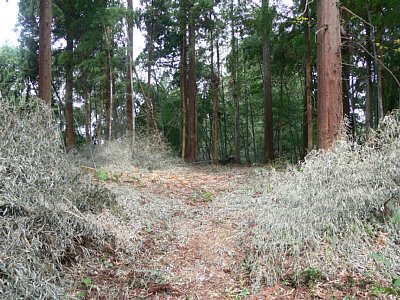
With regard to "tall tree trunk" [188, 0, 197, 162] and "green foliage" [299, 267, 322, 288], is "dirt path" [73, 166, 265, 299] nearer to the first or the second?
"green foliage" [299, 267, 322, 288]

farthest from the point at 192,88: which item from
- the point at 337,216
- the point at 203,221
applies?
the point at 337,216

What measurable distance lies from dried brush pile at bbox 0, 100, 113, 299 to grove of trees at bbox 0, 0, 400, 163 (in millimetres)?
2623

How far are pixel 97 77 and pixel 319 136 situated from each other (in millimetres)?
8754

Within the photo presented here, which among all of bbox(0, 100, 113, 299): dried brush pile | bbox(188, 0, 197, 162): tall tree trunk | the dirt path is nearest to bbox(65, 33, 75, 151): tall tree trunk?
bbox(188, 0, 197, 162): tall tree trunk

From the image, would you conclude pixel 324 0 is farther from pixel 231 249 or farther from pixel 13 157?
pixel 13 157

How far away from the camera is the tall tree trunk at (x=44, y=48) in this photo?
682 centimetres

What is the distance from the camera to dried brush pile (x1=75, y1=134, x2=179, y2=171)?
344 inches

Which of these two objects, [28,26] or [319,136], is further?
[28,26]

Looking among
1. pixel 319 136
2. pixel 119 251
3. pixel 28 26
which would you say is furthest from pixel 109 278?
pixel 28 26

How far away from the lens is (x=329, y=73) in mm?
5203

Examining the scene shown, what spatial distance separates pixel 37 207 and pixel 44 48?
5.04 metres

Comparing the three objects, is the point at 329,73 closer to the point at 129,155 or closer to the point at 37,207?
the point at 37,207

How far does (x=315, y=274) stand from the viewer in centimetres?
285

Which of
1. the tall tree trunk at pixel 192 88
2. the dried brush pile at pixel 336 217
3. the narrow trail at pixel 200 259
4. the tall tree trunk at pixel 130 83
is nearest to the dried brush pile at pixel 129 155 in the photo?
the tall tree trunk at pixel 130 83
